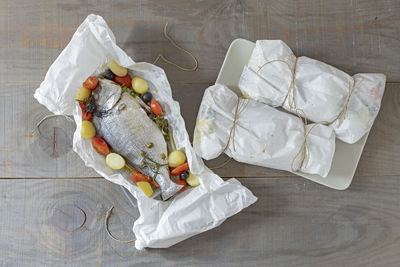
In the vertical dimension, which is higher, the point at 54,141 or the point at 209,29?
the point at 209,29

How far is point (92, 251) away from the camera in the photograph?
1.04 m

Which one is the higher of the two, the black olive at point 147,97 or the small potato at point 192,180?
the black olive at point 147,97

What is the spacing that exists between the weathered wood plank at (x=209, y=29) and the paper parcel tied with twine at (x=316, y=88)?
0.31 feet

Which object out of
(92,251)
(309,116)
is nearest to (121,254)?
(92,251)

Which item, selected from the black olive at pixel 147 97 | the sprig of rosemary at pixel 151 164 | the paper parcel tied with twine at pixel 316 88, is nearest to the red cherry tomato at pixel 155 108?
the black olive at pixel 147 97

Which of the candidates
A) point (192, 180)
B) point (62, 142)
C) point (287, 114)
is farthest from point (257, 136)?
point (62, 142)

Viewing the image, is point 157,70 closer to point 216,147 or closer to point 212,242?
point 216,147

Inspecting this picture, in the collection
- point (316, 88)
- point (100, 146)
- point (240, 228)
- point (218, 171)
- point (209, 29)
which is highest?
point (209, 29)

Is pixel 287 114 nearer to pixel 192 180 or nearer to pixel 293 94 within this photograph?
pixel 293 94

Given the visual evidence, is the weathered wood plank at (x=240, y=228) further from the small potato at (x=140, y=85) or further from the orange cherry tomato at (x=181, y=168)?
the small potato at (x=140, y=85)

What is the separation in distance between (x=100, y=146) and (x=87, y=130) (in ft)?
0.17

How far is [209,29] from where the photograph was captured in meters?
1.04

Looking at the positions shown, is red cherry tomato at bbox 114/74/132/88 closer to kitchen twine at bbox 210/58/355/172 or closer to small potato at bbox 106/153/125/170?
small potato at bbox 106/153/125/170

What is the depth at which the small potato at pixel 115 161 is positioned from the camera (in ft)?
3.13
